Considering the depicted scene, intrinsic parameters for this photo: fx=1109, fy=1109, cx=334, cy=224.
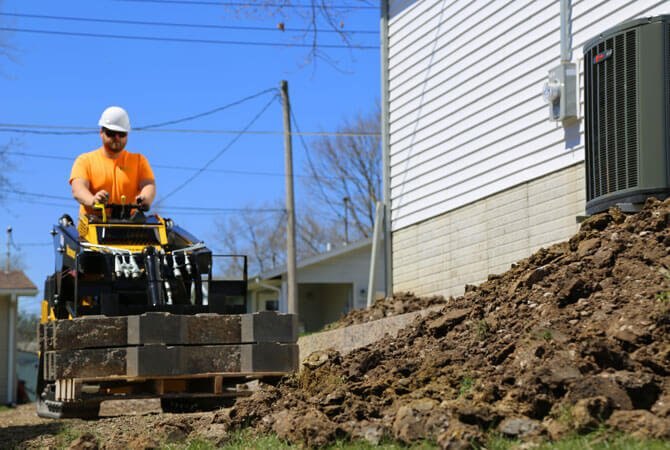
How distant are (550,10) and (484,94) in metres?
1.86

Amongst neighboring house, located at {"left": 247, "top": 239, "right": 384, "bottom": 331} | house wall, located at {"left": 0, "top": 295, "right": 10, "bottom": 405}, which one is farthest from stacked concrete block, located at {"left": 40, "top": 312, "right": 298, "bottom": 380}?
neighboring house, located at {"left": 247, "top": 239, "right": 384, "bottom": 331}

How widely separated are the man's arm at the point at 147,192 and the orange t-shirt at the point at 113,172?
0.15 ft

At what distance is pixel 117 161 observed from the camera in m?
11.8

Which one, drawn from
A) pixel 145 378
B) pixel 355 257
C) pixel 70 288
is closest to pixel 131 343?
pixel 145 378

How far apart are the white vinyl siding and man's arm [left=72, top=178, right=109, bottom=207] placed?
209 inches

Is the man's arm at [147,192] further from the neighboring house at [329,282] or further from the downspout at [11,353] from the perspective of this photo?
the neighboring house at [329,282]

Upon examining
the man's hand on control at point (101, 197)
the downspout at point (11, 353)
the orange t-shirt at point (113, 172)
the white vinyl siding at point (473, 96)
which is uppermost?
the white vinyl siding at point (473, 96)

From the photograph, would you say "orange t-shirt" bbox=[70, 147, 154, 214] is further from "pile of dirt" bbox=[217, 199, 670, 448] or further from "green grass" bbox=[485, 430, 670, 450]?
"green grass" bbox=[485, 430, 670, 450]

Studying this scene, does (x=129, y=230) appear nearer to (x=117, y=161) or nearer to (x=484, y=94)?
(x=117, y=161)

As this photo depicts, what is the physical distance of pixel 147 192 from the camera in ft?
38.5

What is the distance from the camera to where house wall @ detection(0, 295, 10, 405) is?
27.4m

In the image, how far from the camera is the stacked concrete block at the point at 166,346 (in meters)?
10.2

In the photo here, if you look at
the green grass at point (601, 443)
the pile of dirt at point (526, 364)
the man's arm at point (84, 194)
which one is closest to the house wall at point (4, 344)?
the man's arm at point (84, 194)

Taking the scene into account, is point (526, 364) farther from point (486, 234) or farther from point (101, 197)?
point (486, 234)
